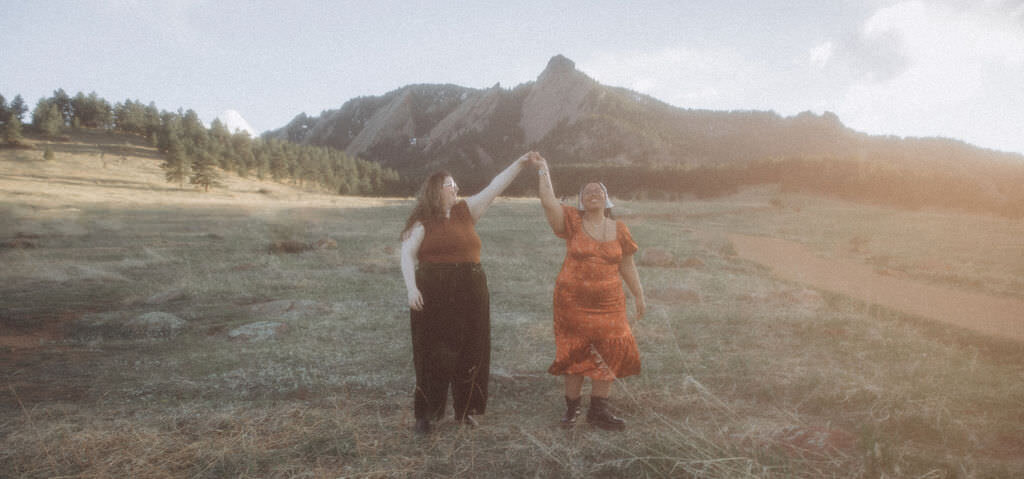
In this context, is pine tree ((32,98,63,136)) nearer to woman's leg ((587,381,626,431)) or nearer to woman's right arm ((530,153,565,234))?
woman's right arm ((530,153,565,234))

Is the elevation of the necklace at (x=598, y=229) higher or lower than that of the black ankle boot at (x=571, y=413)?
higher

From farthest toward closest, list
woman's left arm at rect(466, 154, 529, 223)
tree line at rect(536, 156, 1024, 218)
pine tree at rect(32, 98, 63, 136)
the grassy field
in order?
1. pine tree at rect(32, 98, 63, 136)
2. tree line at rect(536, 156, 1024, 218)
3. woman's left arm at rect(466, 154, 529, 223)
4. the grassy field

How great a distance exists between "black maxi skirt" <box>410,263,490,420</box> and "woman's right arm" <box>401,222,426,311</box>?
0.12m

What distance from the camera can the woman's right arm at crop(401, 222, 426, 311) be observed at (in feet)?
12.7

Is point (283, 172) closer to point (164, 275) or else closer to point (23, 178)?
point (23, 178)

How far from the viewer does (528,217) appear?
3169cm

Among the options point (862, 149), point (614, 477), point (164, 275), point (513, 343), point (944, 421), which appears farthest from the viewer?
point (862, 149)

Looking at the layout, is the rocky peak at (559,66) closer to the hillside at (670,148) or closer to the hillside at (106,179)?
the hillside at (670,148)

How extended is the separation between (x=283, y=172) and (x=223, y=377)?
7647 cm

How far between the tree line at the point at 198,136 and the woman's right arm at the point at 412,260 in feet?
235

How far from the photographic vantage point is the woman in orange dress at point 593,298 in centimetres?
406

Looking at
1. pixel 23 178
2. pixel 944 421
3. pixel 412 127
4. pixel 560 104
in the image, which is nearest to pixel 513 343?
pixel 944 421

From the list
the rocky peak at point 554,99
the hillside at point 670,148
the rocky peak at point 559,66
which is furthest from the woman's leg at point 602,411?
the rocky peak at point 559,66

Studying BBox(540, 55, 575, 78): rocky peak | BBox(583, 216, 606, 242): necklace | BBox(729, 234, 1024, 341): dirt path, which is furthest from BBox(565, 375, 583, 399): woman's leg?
BBox(540, 55, 575, 78): rocky peak
